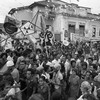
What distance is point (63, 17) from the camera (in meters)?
21.8

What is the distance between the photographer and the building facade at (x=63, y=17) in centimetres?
2166

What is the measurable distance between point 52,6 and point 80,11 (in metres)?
3.58

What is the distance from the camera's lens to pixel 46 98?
4059 mm

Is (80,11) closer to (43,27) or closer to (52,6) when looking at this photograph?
(52,6)

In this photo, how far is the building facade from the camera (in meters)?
21.7

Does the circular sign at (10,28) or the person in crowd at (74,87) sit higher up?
the circular sign at (10,28)

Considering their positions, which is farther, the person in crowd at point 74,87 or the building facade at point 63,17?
the building facade at point 63,17

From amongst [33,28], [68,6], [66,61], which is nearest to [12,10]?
[68,6]

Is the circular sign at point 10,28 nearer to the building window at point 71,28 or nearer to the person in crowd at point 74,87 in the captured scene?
the person in crowd at point 74,87

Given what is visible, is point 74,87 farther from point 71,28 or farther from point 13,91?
point 71,28

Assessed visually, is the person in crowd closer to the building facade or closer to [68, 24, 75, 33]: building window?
the building facade

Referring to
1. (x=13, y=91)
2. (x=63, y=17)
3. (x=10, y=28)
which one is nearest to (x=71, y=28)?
(x=63, y=17)

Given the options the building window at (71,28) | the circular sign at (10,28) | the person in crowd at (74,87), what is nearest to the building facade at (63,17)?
the building window at (71,28)

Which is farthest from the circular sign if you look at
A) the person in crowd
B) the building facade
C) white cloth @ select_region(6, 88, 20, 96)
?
the building facade
